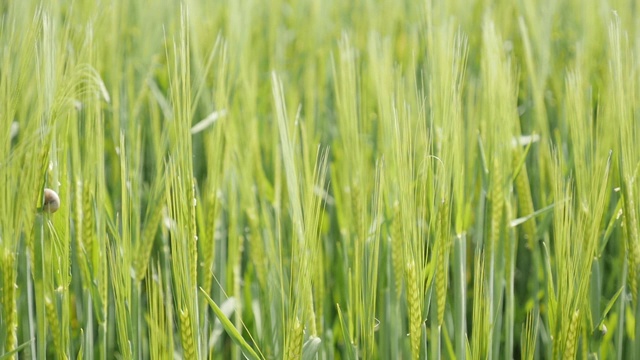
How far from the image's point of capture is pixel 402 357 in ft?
3.05

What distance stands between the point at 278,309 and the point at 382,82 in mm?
280

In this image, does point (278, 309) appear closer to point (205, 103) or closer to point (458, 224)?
point (458, 224)

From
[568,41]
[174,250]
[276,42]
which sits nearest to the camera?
[174,250]

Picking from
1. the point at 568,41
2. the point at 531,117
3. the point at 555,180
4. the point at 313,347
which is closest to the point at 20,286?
the point at 313,347

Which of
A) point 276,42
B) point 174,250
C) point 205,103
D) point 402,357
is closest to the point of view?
point 174,250

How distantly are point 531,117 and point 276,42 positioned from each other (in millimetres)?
487

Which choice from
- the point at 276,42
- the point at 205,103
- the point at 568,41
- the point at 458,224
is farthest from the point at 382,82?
the point at 568,41

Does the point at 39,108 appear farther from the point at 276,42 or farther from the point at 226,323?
the point at 276,42

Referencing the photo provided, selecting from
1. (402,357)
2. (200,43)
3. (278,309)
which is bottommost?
(402,357)

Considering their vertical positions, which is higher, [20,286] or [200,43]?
[200,43]

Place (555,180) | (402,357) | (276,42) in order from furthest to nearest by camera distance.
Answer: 1. (276,42)
2. (402,357)
3. (555,180)

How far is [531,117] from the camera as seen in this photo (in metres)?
1.29

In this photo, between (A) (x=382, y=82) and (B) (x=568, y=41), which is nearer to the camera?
(A) (x=382, y=82)

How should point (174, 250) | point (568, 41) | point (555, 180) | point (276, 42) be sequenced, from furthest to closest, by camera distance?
point (568, 41) → point (276, 42) → point (555, 180) → point (174, 250)
